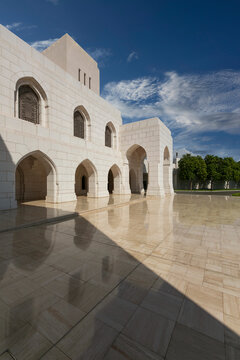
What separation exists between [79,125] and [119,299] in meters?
14.0

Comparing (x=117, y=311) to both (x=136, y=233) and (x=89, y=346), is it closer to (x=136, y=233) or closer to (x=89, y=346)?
(x=89, y=346)

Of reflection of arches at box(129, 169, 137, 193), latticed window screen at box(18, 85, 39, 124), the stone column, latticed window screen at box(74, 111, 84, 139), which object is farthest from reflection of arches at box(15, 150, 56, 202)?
reflection of arches at box(129, 169, 137, 193)

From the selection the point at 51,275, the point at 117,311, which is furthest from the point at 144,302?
the point at 51,275

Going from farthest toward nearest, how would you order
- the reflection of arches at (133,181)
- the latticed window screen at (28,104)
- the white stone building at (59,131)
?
1. the reflection of arches at (133,181)
2. the latticed window screen at (28,104)
3. the white stone building at (59,131)

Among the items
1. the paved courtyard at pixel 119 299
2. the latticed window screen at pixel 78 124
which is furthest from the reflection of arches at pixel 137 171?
the paved courtyard at pixel 119 299

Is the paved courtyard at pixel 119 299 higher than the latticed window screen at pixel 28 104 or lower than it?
lower

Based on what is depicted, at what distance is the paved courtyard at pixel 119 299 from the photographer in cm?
168

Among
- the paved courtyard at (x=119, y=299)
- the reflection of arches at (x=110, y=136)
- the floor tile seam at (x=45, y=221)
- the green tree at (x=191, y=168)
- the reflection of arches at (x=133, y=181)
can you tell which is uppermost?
the reflection of arches at (x=110, y=136)

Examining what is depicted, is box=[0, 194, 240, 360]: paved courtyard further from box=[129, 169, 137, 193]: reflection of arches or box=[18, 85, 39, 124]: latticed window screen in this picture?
box=[129, 169, 137, 193]: reflection of arches

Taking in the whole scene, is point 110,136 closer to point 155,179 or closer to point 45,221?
point 155,179

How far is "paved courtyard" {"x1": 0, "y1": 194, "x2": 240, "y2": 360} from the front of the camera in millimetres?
1684

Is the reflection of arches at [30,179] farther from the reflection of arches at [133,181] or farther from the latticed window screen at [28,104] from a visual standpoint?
the reflection of arches at [133,181]

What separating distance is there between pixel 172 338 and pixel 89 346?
0.87 metres

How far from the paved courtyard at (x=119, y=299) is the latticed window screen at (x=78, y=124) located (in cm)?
1114
